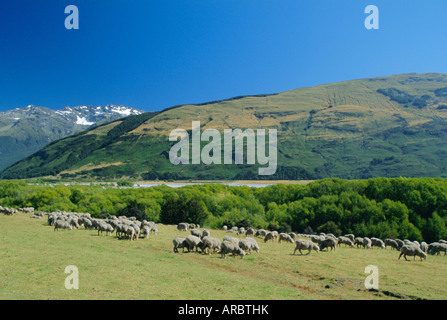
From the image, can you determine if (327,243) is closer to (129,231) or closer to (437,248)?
(437,248)

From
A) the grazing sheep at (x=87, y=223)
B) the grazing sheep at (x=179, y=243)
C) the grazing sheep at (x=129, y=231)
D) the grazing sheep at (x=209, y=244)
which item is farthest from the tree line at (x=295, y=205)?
the grazing sheep at (x=179, y=243)

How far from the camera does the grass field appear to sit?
15.7 metres

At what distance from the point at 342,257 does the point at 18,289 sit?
24.7 meters

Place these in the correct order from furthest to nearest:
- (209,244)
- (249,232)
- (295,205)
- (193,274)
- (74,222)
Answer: (295,205)
(249,232)
(74,222)
(209,244)
(193,274)

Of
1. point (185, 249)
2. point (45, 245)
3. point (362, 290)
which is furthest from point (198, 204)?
point (362, 290)

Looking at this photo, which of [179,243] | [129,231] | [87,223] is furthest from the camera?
[87,223]

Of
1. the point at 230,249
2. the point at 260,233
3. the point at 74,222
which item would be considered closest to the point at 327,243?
the point at 230,249

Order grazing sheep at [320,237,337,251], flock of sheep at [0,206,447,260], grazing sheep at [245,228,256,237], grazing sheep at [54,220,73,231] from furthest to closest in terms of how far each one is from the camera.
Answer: grazing sheep at [245,228,256,237] < grazing sheep at [54,220,73,231] < grazing sheep at [320,237,337,251] < flock of sheep at [0,206,447,260]

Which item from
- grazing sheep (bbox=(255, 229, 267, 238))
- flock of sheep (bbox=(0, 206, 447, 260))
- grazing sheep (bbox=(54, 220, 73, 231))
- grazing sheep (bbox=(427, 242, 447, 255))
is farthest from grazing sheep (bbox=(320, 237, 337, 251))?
grazing sheep (bbox=(54, 220, 73, 231))

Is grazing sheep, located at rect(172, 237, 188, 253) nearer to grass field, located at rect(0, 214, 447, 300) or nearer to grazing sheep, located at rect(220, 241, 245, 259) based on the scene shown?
grass field, located at rect(0, 214, 447, 300)

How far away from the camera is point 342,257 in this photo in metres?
28.4

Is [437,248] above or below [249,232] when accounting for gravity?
above

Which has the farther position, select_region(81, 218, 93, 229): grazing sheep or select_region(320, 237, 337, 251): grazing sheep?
select_region(81, 218, 93, 229): grazing sheep

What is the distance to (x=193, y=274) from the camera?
19.9 m
